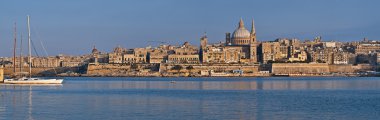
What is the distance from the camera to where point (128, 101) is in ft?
87.5

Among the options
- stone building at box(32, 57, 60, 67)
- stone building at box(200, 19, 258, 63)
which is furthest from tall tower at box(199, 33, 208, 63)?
stone building at box(32, 57, 60, 67)

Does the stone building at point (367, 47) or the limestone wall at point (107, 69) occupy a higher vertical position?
the stone building at point (367, 47)

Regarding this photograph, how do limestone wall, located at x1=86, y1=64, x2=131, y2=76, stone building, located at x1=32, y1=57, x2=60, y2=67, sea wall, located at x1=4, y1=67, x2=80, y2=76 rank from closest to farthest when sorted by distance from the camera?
sea wall, located at x1=4, y1=67, x2=80, y2=76
limestone wall, located at x1=86, y1=64, x2=131, y2=76
stone building, located at x1=32, y1=57, x2=60, y2=67

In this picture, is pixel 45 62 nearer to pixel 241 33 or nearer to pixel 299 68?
pixel 241 33

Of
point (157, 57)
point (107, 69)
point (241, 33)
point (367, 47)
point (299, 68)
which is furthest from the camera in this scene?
point (367, 47)

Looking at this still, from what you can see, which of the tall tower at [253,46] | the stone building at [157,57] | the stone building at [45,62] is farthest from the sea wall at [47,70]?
the tall tower at [253,46]

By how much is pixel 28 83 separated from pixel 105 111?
23467 millimetres

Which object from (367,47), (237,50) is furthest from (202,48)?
(367,47)

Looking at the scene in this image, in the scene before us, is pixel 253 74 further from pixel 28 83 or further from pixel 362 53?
pixel 28 83

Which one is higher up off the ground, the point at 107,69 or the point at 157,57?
the point at 157,57

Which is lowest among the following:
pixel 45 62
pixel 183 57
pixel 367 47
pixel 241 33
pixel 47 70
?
pixel 47 70

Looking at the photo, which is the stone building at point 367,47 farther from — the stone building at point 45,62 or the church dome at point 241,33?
the stone building at point 45,62

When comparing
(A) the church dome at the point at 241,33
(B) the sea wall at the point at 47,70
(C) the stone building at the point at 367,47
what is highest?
(A) the church dome at the point at 241,33

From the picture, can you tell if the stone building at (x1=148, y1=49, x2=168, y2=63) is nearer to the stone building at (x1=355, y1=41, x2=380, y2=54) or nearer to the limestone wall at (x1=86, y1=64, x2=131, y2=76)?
the limestone wall at (x1=86, y1=64, x2=131, y2=76)
